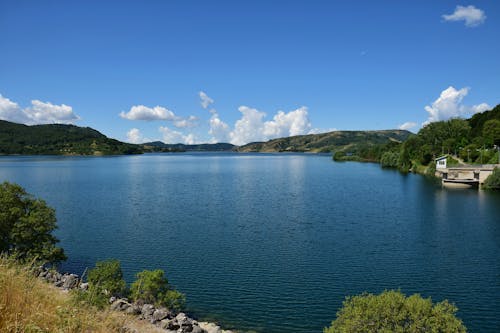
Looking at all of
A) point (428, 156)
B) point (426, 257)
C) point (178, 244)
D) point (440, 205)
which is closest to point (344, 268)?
point (426, 257)

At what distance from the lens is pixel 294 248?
44.7m

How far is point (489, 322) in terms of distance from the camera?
2659cm

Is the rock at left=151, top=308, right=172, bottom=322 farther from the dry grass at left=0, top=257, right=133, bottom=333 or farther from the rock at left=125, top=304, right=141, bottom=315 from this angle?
the dry grass at left=0, top=257, right=133, bottom=333

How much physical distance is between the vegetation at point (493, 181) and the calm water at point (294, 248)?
937 centimetres

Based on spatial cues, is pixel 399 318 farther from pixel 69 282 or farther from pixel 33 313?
pixel 69 282

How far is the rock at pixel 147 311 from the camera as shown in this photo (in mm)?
24142

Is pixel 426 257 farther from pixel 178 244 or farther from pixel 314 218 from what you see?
pixel 178 244

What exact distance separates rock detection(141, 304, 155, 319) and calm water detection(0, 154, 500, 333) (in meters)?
5.04

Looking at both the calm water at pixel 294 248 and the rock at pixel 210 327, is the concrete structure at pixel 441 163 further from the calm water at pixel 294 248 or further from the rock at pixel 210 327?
the rock at pixel 210 327

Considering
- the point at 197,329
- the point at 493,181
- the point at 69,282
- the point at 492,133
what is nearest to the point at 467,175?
the point at 493,181

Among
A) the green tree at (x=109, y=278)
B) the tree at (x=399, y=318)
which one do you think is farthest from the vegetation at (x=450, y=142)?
the green tree at (x=109, y=278)

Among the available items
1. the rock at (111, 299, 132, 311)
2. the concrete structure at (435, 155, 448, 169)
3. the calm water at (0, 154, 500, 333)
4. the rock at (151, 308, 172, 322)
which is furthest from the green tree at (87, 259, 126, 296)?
the concrete structure at (435, 155, 448, 169)

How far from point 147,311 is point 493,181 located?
98.0 metres

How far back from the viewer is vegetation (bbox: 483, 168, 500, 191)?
9288 centimetres
